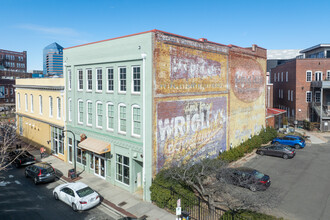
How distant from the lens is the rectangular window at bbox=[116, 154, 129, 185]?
66.1 feet

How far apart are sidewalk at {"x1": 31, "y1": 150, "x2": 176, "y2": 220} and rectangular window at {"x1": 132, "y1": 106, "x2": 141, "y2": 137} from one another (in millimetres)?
4684

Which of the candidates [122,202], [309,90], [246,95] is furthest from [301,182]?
[309,90]

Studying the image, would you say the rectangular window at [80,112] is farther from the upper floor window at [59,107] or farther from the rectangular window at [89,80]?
the upper floor window at [59,107]

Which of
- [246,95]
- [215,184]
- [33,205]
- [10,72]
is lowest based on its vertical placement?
[33,205]

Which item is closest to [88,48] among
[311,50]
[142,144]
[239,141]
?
[142,144]

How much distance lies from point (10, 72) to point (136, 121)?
266 feet

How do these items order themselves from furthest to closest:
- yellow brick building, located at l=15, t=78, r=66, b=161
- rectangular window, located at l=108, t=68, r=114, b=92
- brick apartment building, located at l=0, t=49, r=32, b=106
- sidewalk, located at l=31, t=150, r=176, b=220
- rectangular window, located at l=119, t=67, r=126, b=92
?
1. brick apartment building, located at l=0, t=49, r=32, b=106
2. yellow brick building, located at l=15, t=78, r=66, b=161
3. rectangular window, located at l=108, t=68, r=114, b=92
4. rectangular window, located at l=119, t=67, r=126, b=92
5. sidewalk, located at l=31, t=150, r=176, b=220

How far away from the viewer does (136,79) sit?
18.9 meters

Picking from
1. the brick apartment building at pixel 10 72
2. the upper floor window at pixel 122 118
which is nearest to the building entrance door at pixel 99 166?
the upper floor window at pixel 122 118

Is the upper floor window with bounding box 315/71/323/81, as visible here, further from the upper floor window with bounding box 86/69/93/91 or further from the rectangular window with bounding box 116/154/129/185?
the rectangular window with bounding box 116/154/129/185

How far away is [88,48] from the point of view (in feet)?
76.1

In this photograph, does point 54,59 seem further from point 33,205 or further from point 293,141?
point 293,141

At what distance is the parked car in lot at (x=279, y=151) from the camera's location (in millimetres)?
27641

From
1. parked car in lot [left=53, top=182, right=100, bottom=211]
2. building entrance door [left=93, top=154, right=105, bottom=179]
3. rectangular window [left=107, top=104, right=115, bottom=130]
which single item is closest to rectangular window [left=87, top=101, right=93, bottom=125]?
rectangular window [left=107, top=104, right=115, bottom=130]
